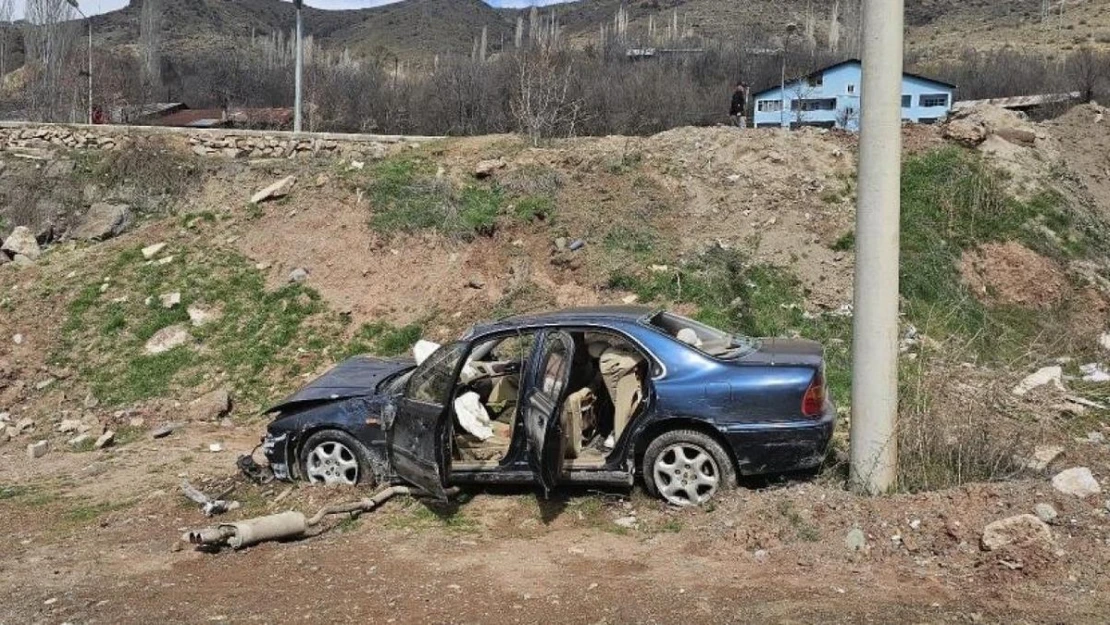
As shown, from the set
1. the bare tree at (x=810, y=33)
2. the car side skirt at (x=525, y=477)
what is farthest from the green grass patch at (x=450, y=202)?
the bare tree at (x=810, y=33)

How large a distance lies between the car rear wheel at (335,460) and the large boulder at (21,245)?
1312 cm

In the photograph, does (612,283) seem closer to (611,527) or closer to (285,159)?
(611,527)

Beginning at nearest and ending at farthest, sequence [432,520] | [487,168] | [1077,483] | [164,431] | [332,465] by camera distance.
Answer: [1077,483] → [432,520] → [332,465] → [164,431] → [487,168]

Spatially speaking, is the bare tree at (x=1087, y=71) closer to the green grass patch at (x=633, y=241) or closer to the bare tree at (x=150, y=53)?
the green grass patch at (x=633, y=241)

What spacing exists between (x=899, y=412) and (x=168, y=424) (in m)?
8.18

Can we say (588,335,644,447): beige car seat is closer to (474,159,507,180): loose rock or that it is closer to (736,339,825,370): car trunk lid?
(736,339,825,370): car trunk lid

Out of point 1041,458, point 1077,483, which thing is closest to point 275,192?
point 1041,458

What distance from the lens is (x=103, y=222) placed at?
1855 centimetres

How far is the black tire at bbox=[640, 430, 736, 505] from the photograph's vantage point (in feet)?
21.7

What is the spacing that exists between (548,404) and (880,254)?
250cm

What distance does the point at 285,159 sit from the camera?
2019cm

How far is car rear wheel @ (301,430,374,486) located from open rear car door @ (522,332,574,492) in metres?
1.57

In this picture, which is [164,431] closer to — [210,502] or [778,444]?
[210,502]

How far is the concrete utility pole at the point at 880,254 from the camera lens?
649cm
